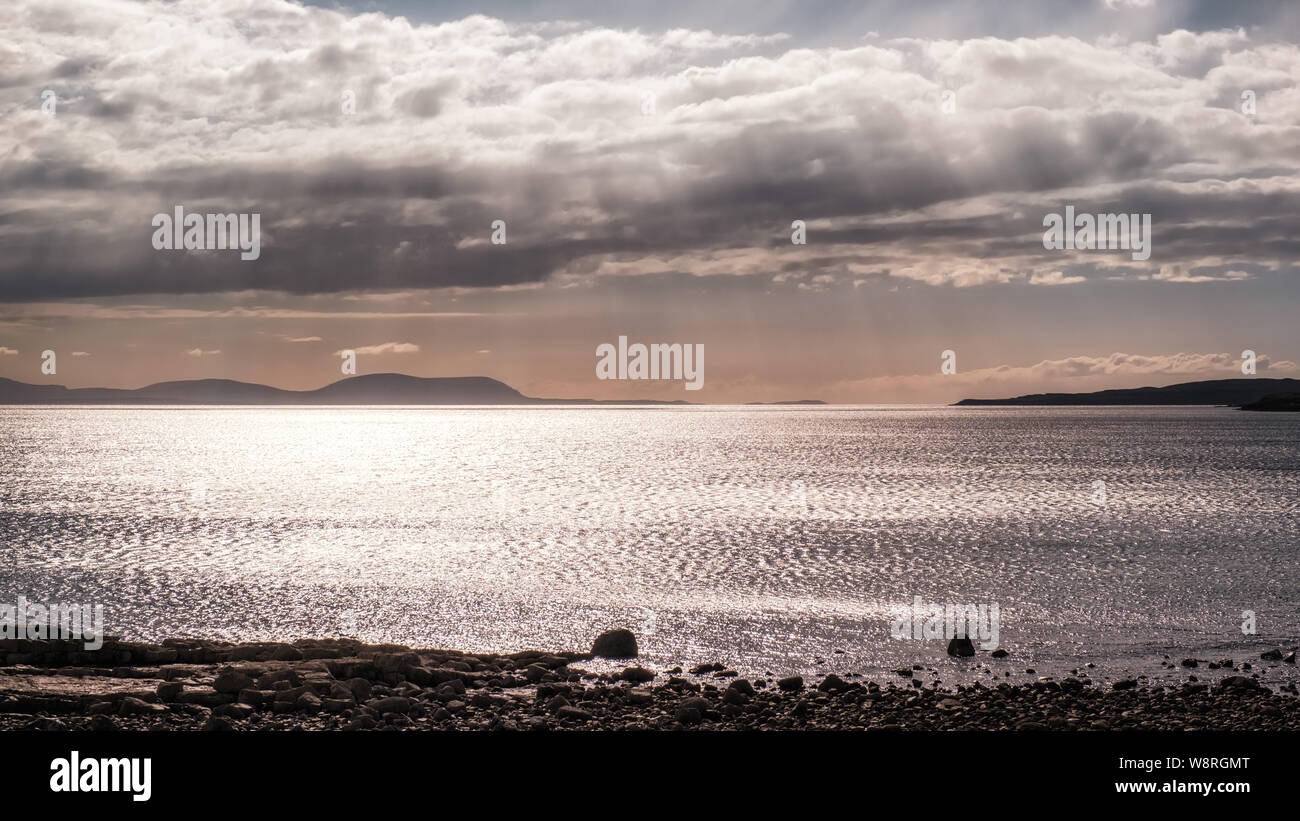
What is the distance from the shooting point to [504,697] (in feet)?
68.2

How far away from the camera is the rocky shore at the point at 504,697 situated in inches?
721

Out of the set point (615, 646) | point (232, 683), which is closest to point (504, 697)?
point (232, 683)

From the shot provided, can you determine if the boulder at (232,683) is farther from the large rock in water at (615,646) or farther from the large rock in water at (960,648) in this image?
the large rock in water at (960,648)

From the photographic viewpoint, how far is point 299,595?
3825cm

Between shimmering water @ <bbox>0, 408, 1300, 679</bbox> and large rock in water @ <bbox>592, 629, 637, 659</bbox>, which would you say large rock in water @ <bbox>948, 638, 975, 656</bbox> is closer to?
shimmering water @ <bbox>0, 408, 1300, 679</bbox>

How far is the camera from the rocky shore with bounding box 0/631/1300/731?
1831 cm

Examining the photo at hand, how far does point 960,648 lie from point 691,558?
2202 centimetres

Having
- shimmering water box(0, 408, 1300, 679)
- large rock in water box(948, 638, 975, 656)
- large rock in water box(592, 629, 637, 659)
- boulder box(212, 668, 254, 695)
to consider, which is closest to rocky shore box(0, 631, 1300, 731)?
boulder box(212, 668, 254, 695)

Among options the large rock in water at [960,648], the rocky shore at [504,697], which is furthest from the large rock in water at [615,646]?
the large rock in water at [960,648]

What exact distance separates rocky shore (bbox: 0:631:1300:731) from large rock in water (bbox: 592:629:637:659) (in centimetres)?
170

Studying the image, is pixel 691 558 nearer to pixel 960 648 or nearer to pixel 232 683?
pixel 960 648

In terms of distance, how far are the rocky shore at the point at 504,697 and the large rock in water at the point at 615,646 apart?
5.58 feet
